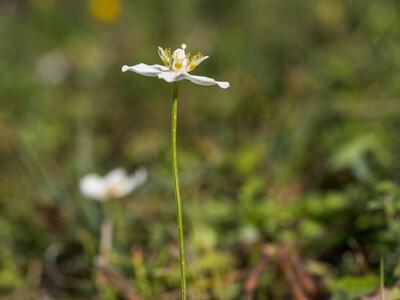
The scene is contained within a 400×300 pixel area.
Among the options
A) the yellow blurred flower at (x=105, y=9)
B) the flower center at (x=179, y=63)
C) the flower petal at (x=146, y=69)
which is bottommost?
the flower petal at (x=146, y=69)

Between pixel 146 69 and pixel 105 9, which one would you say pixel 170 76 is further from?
pixel 105 9

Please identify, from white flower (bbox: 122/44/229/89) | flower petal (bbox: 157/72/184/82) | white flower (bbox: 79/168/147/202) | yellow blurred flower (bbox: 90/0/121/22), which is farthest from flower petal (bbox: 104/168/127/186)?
yellow blurred flower (bbox: 90/0/121/22)

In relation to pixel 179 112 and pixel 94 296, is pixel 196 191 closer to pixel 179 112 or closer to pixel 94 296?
pixel 94 296

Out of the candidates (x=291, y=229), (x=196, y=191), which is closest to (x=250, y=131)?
(x=196, y=191)

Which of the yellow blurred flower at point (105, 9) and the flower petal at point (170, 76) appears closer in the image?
the flower petal at point (170, 76)

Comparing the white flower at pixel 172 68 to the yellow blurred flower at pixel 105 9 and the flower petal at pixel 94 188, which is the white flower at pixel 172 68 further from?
the yellow blurred flower at pixel 105 9

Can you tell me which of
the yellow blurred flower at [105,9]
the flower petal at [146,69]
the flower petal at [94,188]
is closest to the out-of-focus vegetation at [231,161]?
the flower petal at [94,188]
